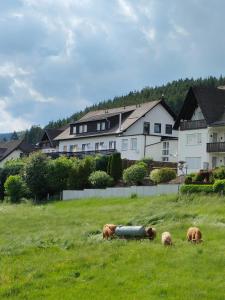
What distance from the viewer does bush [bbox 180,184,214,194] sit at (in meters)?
40.8

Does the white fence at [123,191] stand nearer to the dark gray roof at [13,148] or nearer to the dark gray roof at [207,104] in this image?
the dark gray roof at [207,104]

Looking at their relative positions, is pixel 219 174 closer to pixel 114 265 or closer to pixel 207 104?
pixel 207 104

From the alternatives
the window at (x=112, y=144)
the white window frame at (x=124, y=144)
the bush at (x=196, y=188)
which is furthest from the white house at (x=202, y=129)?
the bush at (x=196, y=188)

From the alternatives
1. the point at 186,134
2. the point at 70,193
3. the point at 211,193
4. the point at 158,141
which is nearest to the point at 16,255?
the point at 211,193

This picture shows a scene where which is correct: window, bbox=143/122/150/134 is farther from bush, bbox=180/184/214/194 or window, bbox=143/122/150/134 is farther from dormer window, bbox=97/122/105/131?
bush, bbox=180/184/214/194

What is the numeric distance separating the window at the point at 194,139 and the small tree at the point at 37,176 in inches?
658

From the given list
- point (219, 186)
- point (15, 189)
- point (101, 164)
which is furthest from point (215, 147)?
point (219, 186)

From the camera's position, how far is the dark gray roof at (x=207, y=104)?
64.6m

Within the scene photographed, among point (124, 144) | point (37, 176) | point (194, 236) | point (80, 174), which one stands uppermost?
point (124, 144)

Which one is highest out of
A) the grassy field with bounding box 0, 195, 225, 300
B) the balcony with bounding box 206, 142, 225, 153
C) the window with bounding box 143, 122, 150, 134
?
the window with bounding box 143, 122, 150, 134

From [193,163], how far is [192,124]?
4.25 metres

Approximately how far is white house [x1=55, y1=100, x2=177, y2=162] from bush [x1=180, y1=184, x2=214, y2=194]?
3250cm

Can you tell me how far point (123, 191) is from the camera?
49.9 metres

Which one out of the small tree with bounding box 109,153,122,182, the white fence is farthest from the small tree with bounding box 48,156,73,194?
the small tree with bounding box 109,153,122,182
